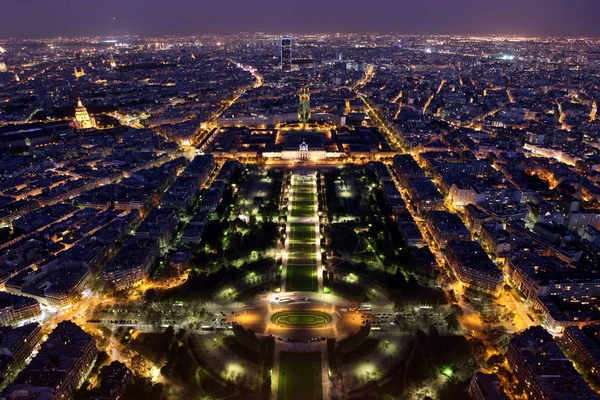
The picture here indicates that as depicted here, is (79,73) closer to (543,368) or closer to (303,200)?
(303,200)

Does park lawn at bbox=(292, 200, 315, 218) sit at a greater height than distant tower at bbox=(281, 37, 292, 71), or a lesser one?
lesser

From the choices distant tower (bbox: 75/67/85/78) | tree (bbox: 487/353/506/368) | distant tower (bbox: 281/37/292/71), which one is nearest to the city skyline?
tree (bbox: 487/353/506/368)

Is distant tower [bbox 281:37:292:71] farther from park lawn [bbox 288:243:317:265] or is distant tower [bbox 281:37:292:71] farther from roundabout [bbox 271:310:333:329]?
roundabout [bbox 271:310:333:329]

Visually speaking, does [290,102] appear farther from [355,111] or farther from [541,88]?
[541,88]

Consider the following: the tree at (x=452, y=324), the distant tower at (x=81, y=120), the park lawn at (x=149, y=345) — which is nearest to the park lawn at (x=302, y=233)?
the tree at (x=452, y=324)

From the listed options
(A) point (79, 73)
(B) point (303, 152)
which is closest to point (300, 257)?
(B) point (303, 152)

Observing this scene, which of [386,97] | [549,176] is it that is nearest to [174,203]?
[549,176]
